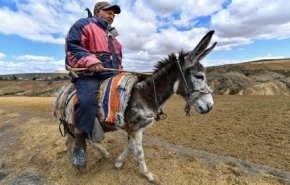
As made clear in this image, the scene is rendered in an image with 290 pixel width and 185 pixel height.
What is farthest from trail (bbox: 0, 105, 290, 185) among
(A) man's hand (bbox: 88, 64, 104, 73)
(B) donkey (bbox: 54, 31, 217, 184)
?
(A) man's hand (bbox: 88, 64, 104, 73)

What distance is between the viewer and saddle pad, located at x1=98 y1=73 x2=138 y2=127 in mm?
4852

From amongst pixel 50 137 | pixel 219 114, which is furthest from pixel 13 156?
pixel 219 114

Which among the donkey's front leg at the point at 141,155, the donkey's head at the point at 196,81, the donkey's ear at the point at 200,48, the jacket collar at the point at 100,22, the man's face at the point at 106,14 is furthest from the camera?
the man's face at the point at 106,14

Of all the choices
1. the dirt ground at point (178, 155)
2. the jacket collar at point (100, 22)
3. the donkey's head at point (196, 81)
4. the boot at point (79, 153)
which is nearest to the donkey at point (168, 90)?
the donkey's head at point (196, 81)

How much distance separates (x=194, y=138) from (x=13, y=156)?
5480 millimetres

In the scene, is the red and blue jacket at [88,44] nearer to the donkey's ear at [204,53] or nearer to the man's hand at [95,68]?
the man's hand at [95,68]

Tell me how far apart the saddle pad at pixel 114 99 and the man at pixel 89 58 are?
0.14 meters

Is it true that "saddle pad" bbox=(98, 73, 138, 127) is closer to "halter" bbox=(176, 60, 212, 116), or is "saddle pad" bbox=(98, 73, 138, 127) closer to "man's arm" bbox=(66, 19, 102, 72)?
"man's arm" bbox=(66, 19, 102, 72)

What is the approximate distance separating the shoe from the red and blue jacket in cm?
144

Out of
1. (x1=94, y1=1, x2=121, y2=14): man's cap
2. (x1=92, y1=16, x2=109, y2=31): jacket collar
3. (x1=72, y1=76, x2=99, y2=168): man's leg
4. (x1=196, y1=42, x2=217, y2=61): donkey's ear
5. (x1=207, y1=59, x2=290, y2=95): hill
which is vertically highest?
(x1=94, y1=1, x2=121, y2=14): man's cap

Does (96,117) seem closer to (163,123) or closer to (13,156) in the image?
(13,156)

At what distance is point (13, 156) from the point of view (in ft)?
26.9

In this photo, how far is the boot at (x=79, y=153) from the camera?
16.8 feet

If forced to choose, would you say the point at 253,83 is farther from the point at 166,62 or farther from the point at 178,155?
the point at 166,62
